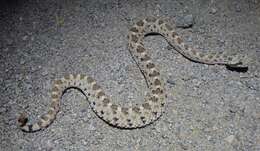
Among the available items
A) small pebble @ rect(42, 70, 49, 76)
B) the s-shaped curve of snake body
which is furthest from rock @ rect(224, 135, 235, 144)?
small pebble @ rect(42, 70, 49, 76)

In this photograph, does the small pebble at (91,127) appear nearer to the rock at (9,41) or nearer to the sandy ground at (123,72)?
the sandy ground at (123,72)

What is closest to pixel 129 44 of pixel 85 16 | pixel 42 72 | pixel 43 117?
pixel 85 16

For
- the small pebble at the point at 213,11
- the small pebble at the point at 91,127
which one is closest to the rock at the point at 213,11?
the small pebble at the point at 213,11

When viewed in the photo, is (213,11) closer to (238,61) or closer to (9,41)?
(238,61)

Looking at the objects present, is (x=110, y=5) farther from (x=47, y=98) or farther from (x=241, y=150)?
(x=241, y=150)

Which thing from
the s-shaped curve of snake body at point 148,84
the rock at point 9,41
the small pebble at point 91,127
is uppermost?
the rock at point 9,41

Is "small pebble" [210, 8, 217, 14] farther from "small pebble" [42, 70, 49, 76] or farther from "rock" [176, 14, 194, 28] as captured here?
"small pebble" [42, 70, 49, 76]

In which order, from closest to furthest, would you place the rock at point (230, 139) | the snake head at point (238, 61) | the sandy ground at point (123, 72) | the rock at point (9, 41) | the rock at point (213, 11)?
the rock at point (230, 139), the sandy ground at point (123, 72), the snake head at point (238, 61), the rock at point (9, 41), the rock at point (213, 11)

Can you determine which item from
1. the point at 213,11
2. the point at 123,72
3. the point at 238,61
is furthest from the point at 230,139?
the point at 213,11
